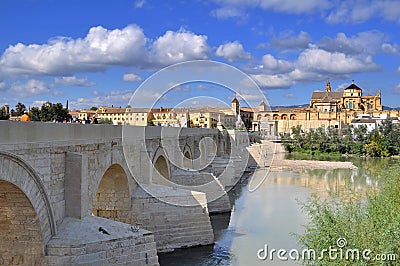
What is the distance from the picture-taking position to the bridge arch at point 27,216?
7.19 metres

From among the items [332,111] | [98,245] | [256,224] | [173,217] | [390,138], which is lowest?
[256,224]

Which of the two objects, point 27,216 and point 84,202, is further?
point 84,202

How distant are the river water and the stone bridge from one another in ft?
2.36

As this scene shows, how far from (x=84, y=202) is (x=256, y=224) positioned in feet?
→ 30.1

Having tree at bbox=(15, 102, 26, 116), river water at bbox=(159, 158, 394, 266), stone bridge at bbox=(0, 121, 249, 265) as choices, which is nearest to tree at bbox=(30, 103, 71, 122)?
tree at bbox=(15, 102, 26, 116)

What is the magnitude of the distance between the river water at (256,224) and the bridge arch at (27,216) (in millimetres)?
4662

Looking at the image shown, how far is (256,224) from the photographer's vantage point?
1688 cm

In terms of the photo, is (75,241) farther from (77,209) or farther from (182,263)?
(182,263)

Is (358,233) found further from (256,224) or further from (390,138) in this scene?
(390,138)

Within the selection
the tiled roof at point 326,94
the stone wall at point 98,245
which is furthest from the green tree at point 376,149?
the stone wall at point 98,245

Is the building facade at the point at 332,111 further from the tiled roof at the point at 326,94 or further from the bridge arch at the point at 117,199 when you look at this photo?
the bridge arch at the point at 117,199

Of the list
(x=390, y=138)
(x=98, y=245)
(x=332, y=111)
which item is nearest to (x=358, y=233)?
(x=98, y=245)

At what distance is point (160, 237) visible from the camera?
1258 centimetres

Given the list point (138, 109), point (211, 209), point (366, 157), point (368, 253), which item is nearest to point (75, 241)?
point (368, 253)
